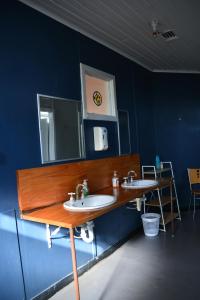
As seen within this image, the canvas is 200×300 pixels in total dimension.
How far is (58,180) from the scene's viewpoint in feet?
7.29

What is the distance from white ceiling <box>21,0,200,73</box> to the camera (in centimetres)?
→ 210

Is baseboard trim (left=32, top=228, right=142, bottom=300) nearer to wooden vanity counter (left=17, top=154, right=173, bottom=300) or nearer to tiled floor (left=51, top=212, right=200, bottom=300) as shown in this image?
tiled floor (left=51, top=212, right=200, bottom=300)

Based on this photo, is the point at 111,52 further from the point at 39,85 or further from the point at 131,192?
the point at 131,192

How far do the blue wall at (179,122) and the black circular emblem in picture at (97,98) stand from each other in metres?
1.68

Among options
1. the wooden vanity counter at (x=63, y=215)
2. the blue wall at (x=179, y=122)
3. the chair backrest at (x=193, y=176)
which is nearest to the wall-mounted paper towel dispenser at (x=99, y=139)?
the wooden vanity counter at (x=63, y=215)

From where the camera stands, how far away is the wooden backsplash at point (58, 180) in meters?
1.96

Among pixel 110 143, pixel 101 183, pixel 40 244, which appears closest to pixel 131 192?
pixel 101 183

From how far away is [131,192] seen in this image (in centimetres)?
244

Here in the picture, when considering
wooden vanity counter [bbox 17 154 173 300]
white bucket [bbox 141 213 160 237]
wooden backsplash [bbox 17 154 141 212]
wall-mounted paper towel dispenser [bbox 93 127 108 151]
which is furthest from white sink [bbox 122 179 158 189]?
white bucket [bbox 141 213 160 237]

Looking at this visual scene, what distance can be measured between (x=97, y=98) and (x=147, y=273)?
73.8 inches

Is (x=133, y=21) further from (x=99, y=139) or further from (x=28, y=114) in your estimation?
(x=28, y=114)

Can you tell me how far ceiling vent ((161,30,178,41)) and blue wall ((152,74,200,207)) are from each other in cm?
145

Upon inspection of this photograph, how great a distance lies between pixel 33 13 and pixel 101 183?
5.59ft

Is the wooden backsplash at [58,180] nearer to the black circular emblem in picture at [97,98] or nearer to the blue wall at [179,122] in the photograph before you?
the black circular emblem in picture at [97,98]
